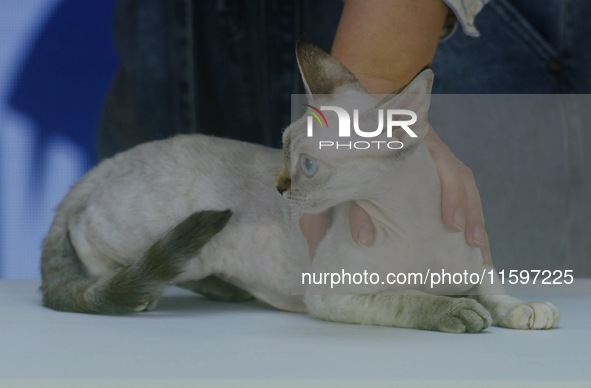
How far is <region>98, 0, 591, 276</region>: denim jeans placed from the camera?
1.90 m

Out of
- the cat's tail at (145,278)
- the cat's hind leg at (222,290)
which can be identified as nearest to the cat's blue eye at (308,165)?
the cat's tail at (145,278)

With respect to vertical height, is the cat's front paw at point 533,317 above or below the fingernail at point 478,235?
below

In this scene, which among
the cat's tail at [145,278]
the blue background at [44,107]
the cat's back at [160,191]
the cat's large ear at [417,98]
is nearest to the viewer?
the cat's large ear at [417,98]

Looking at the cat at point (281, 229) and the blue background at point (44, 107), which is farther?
the blue background at point (44, 107)

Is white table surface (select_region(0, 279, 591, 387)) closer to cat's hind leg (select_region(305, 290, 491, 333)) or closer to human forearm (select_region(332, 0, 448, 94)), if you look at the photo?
cat's hind leg (select_region(305, 290, 491, 333))

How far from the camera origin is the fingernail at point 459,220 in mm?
1138

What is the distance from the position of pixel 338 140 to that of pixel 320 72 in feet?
0.36

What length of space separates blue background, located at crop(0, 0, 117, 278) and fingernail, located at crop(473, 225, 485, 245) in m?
1.14

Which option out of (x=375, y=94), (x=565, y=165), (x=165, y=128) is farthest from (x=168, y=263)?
(x=165, y=128)

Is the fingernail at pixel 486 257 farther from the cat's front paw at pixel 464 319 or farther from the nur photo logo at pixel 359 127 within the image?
the nur photo logo at pixel 359 127

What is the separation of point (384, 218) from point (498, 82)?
0.83 metres

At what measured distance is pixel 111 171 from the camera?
143 centimetres

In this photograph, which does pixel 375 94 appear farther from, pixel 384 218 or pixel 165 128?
pixel 165 128

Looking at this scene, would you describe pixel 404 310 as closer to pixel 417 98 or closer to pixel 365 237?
pixel 365 237
